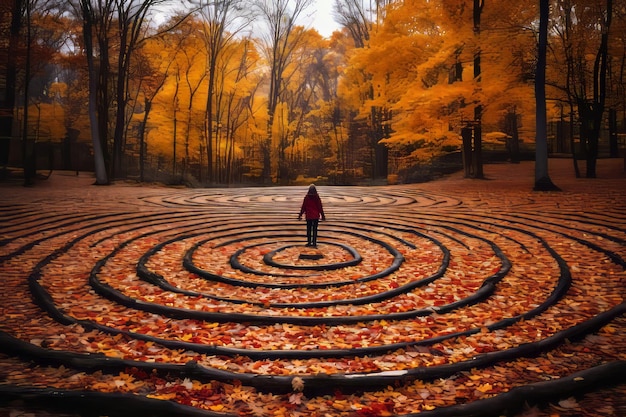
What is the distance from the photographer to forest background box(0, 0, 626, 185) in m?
14.8

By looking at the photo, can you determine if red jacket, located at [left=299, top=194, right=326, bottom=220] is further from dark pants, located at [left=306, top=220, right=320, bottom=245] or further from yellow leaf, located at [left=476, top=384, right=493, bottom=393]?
yellow leaf, located at [left=476, top=384, right=493, bottom=393]

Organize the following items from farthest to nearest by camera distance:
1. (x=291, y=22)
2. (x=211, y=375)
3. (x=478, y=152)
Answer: (x=291, y=22)
(x=478, y=152)
(x=211, y=375)

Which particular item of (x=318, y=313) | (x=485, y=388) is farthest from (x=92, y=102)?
(x=485, y=388)

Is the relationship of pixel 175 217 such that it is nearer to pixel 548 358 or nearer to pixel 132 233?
pixel 132 233

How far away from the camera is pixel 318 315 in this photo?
4699 millimetres

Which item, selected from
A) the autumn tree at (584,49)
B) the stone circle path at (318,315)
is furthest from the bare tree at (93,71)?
the autumn tree at (584,49)

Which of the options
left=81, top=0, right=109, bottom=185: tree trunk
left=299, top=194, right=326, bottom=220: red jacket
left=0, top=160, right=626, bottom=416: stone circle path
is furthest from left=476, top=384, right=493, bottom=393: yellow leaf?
left=81, top=0, right=109, bottom=185: tree trunk

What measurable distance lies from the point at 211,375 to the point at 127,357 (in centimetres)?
91

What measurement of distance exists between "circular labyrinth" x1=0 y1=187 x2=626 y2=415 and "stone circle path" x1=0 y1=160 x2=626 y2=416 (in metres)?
0.02

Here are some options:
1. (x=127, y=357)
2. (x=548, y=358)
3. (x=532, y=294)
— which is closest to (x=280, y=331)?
(x=127, y=357)

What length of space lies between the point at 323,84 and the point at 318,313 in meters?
30.0

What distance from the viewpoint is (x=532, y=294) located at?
199 inches

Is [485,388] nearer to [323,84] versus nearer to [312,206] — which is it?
[312,206]

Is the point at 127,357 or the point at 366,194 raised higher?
the point at 366,194
